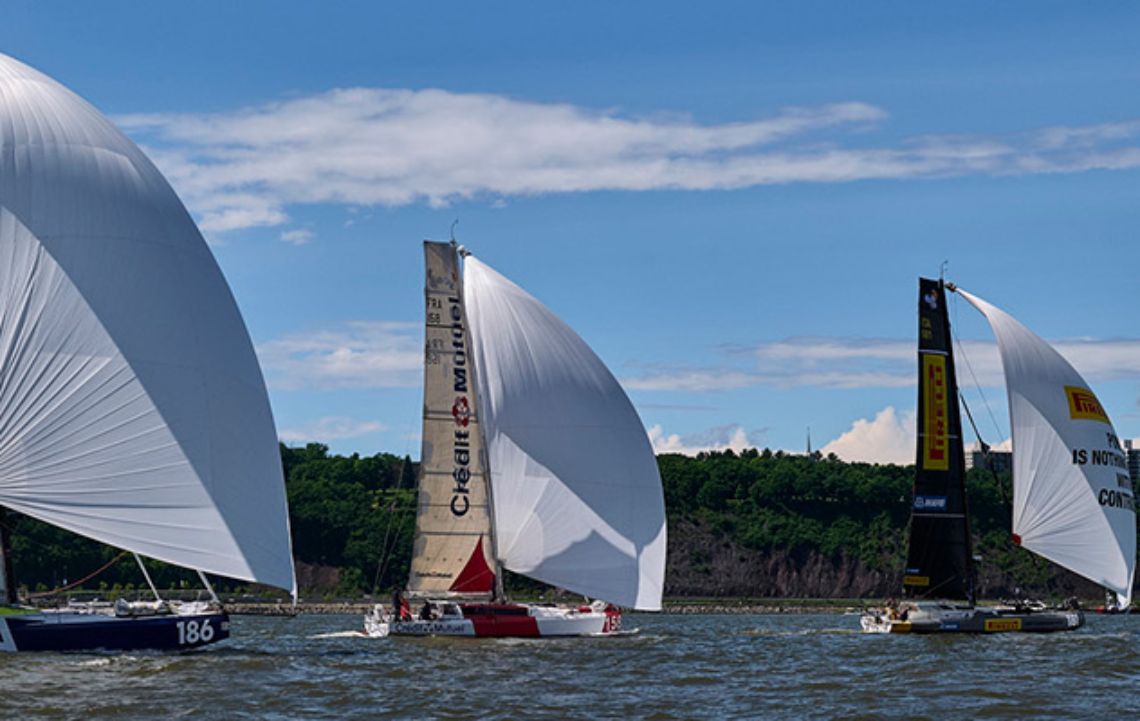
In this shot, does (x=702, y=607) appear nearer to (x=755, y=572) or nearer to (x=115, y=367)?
(x=755, y=572)

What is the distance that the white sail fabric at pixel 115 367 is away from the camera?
36.7 metres

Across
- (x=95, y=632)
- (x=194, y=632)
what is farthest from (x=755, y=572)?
(x=95, y=632)

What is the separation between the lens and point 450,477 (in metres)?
52.5

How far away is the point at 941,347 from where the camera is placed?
6016cm

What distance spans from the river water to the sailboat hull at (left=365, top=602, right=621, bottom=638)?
665 mm

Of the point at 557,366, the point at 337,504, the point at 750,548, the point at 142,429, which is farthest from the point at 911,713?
the point at 750,548

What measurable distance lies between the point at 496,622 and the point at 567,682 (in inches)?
482

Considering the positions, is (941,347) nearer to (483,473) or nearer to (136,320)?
(483,473)

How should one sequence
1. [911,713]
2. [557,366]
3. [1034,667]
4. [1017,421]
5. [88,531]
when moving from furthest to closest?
[1017,421] → [557,366] → [1034,667] → [88,531] → [911,713]

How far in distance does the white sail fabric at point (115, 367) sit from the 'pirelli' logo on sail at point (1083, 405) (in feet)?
99.0

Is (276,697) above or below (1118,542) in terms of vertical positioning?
below

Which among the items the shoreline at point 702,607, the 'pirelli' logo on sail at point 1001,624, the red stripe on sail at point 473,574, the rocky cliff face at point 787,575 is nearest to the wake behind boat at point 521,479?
the red stripe on sail at point 473,574

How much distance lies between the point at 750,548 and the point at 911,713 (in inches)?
5352

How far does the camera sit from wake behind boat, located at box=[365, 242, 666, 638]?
51312mm
